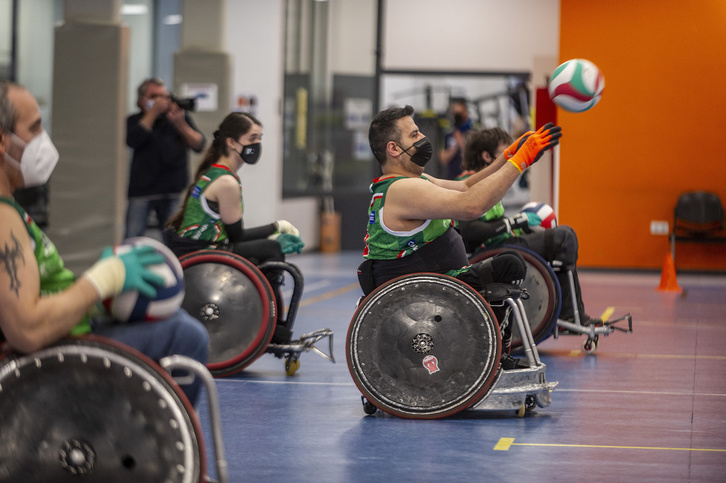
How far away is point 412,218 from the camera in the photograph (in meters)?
4.91

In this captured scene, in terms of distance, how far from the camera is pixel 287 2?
15258mm

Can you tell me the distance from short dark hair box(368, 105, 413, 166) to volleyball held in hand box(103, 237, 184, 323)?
216 centimetres

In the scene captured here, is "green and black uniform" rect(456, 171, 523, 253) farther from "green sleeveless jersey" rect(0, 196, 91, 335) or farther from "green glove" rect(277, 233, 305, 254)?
"green sleeveless jersey" rect(0, 196, 91, 335)

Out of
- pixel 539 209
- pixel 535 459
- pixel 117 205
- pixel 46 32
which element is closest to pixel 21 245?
pixel 535 459

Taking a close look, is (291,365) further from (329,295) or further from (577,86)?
(329,295)

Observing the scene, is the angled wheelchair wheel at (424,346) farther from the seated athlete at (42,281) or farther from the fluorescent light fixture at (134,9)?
the fluorescent light fixture at (134,9)

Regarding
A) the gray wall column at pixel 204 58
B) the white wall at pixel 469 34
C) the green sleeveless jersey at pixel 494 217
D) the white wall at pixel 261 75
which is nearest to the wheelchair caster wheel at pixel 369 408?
the green sleeveless jersey at pixel 494 217

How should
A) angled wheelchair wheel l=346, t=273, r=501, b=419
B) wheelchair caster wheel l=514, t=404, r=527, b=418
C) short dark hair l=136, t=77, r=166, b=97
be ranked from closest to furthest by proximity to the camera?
angled wheelchair wheel l=346, t=273, r=501, b=419, wheelchair caster wheel l=514, t=404, r=527, b=418, short dark hair l=136, t=77, r=166, b=97

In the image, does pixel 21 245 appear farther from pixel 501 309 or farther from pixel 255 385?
pixel 255 385

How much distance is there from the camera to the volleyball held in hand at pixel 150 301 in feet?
9.91

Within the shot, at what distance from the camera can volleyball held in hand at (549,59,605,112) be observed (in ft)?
17.7

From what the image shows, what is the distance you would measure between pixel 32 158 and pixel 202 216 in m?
3.16

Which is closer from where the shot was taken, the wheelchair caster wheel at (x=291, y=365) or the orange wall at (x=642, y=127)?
Answer: the wheelchair caster wheel at (x=291, y=365)

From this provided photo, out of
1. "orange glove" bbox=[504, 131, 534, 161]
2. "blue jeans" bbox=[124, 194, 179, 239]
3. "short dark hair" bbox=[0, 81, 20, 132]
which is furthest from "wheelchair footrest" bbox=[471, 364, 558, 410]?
"blue jeans" bbox=[124, 194, 179, 239]
